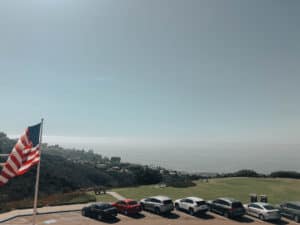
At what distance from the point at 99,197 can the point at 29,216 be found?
10544 millimetres

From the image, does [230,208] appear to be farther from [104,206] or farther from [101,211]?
[101,211]

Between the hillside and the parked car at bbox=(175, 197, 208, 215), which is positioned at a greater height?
the parked car at bbox=(175, 197, 208, 215)

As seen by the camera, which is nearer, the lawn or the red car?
the red car

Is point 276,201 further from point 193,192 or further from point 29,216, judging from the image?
point 29,216

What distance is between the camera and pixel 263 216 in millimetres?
23609

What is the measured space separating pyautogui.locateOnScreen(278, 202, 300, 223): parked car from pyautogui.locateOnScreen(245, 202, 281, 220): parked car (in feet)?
5.28

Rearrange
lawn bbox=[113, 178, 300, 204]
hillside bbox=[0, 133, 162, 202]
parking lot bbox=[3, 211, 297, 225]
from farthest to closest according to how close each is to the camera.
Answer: hillside bbox=[0, 133, 162, 202]
lawn bbox=[113, 178, 300, 204]
parking lot bbox=[3, 211, 297, 225]

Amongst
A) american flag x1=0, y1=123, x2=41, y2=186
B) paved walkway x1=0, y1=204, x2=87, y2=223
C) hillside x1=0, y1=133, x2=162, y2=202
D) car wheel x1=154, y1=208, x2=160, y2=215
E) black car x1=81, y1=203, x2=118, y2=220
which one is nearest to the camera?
american flag x1=0, y1=123, x2=41, y2=186

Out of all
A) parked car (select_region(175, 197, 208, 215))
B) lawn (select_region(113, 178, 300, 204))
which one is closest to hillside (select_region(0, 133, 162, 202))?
lawn (select_region(113, 178, 300, 204))

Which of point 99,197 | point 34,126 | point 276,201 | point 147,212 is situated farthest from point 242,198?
point 34,126

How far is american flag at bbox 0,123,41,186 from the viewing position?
12.3 m

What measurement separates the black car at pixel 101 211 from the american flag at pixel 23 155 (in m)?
11.9

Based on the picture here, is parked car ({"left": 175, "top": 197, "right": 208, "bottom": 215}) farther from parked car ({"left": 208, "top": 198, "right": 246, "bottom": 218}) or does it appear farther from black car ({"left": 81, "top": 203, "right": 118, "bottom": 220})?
black car ({"left": 81, "top": 203, "right": 118, "bottom": 220})

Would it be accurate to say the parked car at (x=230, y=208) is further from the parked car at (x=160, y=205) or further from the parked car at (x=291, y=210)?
the parked car at (x=160, y=205)
